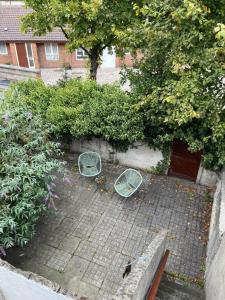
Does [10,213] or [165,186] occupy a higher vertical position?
[10,213]

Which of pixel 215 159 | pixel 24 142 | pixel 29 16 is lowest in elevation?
pixel 215 159

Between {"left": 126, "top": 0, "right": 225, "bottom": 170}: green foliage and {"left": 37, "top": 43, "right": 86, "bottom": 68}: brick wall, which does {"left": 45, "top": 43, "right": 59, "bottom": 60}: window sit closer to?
{"left": 37, "top": 43, "right": 86, "bottom": 68}: brick wall

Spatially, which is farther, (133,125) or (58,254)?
(133,125)

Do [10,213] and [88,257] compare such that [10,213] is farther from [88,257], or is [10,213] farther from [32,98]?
[32,98]

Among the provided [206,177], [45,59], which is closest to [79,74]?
[45,59]

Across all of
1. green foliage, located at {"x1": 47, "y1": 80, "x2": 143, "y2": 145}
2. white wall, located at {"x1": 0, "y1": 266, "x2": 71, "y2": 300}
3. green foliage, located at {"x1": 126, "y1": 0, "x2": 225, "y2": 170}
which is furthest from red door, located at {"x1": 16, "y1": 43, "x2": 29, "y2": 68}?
white wall, located at {"x1": 0, "y1": 266, "x2": 71, "y2": 300}

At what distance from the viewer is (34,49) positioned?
24.8 m

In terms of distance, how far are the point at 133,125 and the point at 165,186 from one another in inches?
99.6

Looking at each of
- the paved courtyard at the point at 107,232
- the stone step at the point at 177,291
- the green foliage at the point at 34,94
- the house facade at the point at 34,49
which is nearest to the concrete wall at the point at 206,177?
the paved courtyard at the point at 107,232

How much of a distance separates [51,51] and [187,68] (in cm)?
2076

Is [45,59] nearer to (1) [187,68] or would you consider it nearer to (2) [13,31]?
(2) [13,31]

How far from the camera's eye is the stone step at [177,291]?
621cm

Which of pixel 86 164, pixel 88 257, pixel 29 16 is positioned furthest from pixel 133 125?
pixel 29 16

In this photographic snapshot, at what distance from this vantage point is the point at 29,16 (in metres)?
11.1
